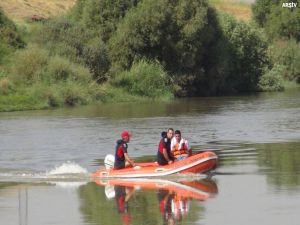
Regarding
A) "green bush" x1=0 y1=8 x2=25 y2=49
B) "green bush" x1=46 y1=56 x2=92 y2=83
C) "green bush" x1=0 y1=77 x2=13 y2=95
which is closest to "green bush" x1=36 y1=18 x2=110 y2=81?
"green bush" x1=46 y1=56 x2=92 y2=83

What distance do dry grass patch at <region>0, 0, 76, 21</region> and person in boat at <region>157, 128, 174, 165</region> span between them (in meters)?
58.0

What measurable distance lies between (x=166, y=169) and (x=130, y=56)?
154 ft

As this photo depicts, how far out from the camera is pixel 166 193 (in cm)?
2131

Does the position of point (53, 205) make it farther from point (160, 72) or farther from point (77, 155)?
point (160, 72)

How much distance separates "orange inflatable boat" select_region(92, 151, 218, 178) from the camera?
77.7 feet

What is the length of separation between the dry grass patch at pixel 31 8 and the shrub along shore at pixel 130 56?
21.9 feet

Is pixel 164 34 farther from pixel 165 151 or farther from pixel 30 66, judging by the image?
pixel 165 151

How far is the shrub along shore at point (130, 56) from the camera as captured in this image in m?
61.5

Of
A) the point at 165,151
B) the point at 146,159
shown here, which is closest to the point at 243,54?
the point at 146,159

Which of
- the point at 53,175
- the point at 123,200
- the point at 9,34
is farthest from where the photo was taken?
the point at 9,34

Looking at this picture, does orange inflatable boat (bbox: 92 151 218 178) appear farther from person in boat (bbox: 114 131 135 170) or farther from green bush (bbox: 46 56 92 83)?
green bush (bbox: 46 56 92 83)

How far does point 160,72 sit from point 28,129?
27702mm

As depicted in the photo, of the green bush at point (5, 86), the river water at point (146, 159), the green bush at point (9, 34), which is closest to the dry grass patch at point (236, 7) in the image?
the green bush at point (9, 34)

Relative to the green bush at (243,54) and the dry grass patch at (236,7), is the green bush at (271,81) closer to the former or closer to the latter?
the green bush at (243,54)
